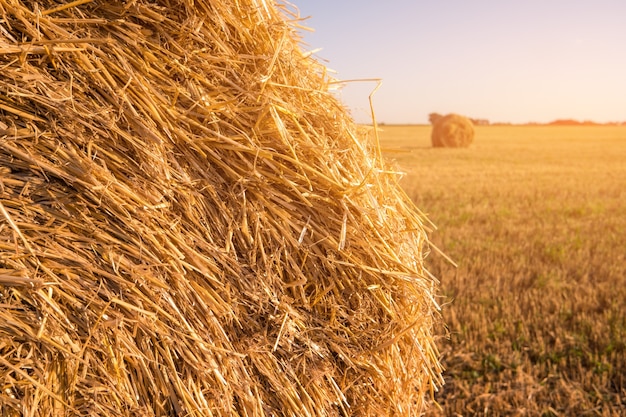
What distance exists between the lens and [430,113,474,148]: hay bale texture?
2538 cm

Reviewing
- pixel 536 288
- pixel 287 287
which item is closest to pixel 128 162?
pixel 287 287

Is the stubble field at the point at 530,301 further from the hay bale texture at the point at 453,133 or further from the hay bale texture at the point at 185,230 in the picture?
the hay bale texture at the point at 453,133

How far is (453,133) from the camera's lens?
83.1 feet

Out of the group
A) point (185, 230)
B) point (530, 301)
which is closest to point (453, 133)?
point (530, 301)

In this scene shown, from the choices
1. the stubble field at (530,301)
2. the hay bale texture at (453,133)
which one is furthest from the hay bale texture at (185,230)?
the hay bale texture at (453,133)

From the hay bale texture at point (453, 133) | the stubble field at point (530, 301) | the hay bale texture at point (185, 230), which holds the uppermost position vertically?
the hay bale texture at point (185, 230)

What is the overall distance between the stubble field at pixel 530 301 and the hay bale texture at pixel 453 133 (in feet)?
47.0

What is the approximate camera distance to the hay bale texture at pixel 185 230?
1.83 meters

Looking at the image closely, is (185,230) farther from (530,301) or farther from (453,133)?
(453,133)

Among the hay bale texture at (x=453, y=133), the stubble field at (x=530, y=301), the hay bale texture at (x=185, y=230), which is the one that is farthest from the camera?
the hay bale texture at (x=453, y=133)

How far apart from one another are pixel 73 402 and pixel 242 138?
3.39 ft

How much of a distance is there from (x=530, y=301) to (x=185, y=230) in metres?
4.10

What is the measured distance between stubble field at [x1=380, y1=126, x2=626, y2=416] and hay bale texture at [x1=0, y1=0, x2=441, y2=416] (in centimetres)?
56

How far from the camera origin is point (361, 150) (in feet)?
8.37
